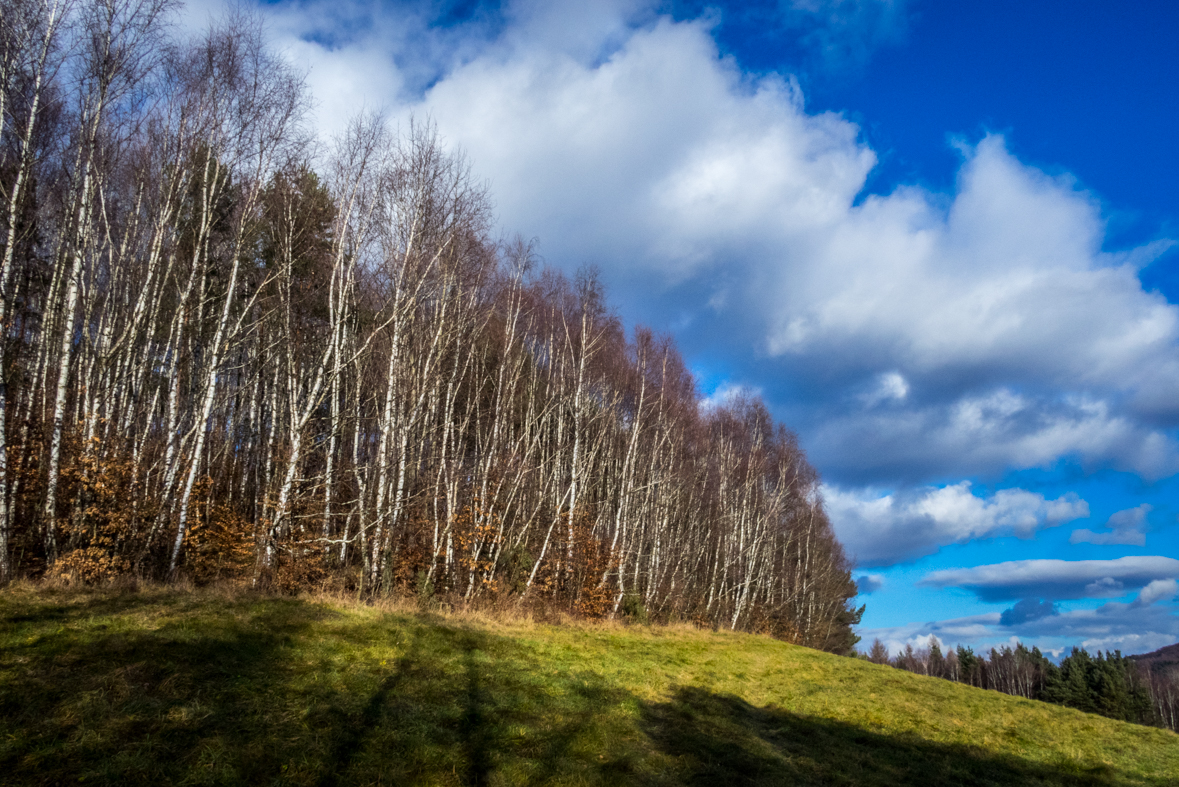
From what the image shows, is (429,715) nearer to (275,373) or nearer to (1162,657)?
(275,373)

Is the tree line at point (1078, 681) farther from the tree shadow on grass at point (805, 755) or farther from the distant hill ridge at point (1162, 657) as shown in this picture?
the distant hill ridge at point (1162, 657)

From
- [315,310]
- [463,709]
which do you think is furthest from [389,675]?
[315,310]

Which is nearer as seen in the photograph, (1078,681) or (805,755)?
(805,755)

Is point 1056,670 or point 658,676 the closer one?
point 658,676

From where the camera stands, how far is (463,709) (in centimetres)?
706

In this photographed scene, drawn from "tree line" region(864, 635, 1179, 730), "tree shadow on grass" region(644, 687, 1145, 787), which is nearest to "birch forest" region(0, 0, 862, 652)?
"tree shadow on grass" region(644, 687, 1145, 787)

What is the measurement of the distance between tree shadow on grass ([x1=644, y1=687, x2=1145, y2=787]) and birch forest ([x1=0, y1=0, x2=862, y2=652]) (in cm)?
689

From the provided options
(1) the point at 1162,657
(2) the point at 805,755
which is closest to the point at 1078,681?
(2) the point at 805,755

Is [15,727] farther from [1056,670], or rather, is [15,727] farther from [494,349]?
[1056,670]

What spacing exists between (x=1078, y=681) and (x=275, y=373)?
64329 mm

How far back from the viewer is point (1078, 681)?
50062mm

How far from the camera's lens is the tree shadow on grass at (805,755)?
7.02 metres

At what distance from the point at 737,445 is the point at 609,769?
26.3 meters

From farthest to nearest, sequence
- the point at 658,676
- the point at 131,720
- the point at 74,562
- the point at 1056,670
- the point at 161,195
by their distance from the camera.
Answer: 1. the point at 1056,670
2. the point at 161,195
3. the point at 658,676
4. the point at 74,562
5. the point at 131,720
